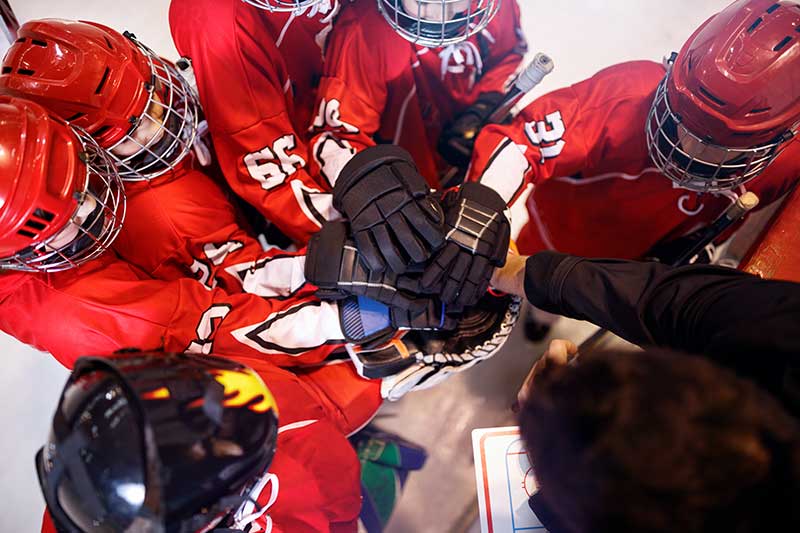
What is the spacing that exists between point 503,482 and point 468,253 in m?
0.42

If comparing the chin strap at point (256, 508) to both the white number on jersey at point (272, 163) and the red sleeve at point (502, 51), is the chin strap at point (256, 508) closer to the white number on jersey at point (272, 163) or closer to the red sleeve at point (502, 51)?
the white number on jersey at point (272, 163)

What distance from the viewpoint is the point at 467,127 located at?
1457mm

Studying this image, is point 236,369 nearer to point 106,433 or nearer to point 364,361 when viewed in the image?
point 106,433

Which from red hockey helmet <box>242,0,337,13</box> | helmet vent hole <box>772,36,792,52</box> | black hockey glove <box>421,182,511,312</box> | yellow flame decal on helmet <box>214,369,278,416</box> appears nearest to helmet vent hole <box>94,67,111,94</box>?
red hockey helmet <box>242,0,337,13</box>

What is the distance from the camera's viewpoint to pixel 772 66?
0.83m

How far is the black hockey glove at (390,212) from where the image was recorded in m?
0.96

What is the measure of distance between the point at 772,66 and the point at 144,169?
1.13m

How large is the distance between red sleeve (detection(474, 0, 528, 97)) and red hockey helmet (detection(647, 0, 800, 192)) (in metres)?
0.54

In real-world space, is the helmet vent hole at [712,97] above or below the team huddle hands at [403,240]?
above

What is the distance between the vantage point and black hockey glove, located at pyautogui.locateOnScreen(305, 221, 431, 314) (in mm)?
1015

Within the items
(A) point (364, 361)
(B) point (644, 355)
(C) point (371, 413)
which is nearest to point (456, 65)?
(A) point (364, 361)

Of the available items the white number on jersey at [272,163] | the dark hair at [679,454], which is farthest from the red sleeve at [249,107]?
the dark hair at [679,454]

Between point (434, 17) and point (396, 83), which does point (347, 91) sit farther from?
point (434, 17)

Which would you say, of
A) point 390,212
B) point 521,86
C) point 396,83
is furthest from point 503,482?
point 396,83
